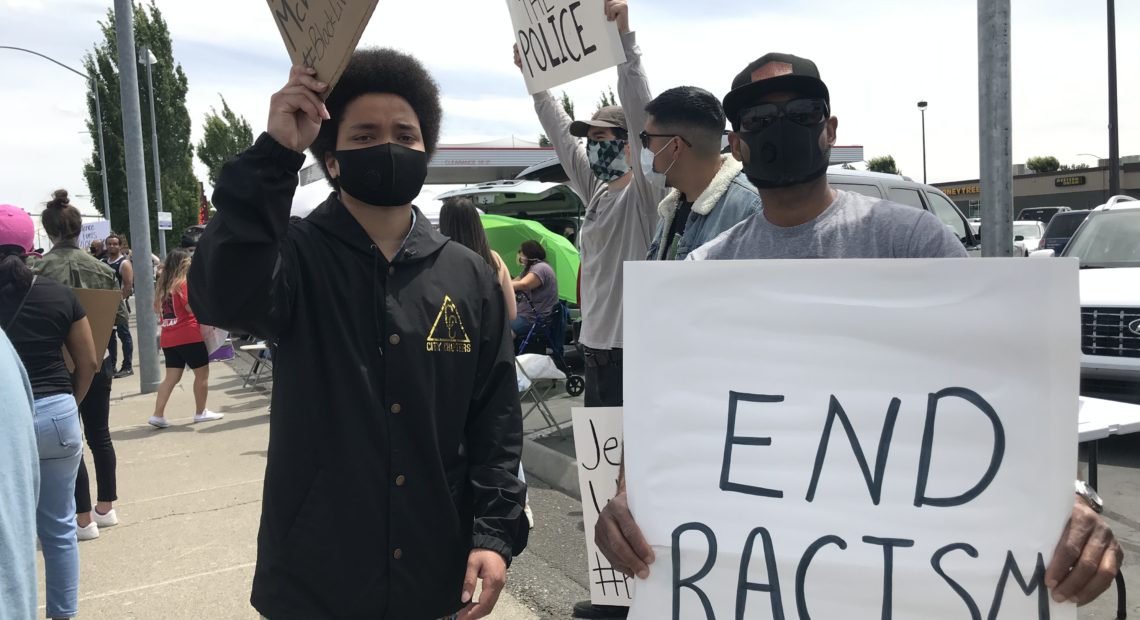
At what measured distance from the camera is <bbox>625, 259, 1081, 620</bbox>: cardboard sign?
1408 mm

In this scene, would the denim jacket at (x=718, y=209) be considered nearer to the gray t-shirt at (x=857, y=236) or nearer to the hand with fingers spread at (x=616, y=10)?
the hand with fingers spread at (x=616, y=10)

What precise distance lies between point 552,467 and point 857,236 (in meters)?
4.54

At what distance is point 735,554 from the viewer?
5.12 feet

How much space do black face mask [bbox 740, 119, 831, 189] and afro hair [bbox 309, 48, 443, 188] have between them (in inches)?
36.6

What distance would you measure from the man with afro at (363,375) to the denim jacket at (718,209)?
106 centimetres

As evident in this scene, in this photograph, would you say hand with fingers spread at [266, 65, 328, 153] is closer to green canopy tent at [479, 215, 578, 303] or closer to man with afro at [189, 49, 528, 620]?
man with afro at [189, 49, 528, 620]

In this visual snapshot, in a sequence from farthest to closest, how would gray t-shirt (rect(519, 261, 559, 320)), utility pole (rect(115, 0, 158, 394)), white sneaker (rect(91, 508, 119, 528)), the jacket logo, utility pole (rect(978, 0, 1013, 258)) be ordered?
utility pole (rect(115, 0, 158, 394)) < gray t-shirt (rect(519, 261, 559, 320)) < white sneaker (rect(91, 508, 119, 528)) < utility pole (rect(978, 0, 1013, 258)) < the jacket logo

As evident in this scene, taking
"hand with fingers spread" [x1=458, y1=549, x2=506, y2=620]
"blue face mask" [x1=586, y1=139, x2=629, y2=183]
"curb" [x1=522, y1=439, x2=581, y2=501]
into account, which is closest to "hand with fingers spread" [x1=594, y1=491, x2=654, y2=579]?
"hand with fingers spread" [x1=458, y1=549, x2=506, y2=620]

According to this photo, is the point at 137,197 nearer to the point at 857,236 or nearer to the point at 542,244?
the point at 542,244

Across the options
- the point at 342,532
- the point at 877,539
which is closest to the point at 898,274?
the point at 877,539

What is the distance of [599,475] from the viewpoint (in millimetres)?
3320

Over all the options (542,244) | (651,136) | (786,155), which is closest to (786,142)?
(786,155)

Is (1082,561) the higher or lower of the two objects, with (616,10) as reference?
lower

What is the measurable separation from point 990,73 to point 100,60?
42.3 metres
